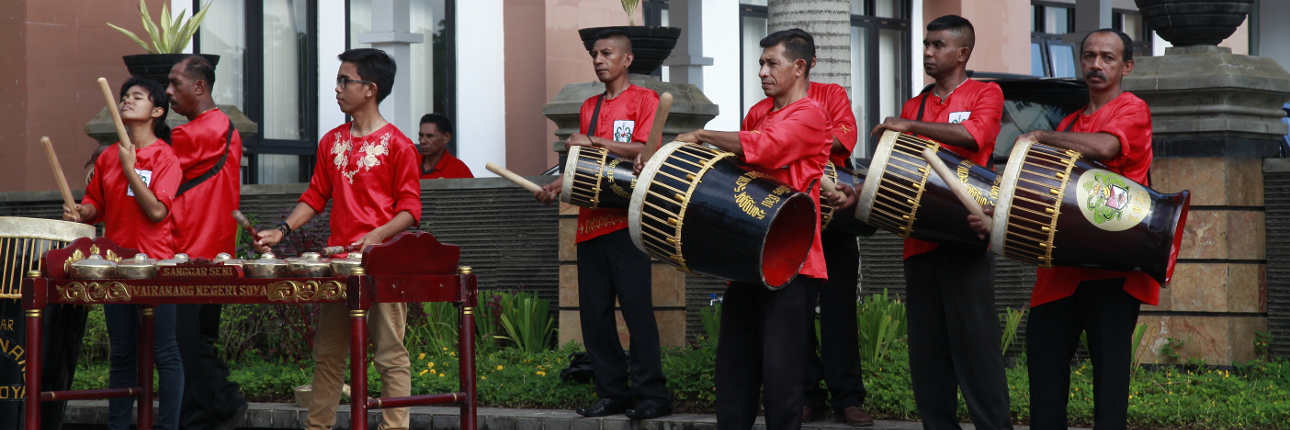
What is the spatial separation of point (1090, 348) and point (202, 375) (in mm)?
4113

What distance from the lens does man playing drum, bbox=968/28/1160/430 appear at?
213 inches

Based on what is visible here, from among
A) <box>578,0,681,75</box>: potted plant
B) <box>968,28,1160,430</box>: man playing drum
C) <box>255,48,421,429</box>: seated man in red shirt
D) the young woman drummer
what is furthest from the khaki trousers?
<box>578,0,681,75</box>: potted plant

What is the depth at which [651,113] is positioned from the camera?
6.90m

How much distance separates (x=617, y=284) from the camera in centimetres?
694

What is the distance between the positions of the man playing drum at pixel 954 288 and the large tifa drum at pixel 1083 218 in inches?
20.5

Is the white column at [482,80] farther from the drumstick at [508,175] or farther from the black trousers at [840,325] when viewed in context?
the drumstick at [508,175]

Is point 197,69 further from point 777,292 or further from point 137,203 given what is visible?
point 777,292

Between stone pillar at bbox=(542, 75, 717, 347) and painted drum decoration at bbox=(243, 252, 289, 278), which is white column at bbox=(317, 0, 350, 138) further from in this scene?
painted drum decoration at bbox=(243, 252, 289, 278)

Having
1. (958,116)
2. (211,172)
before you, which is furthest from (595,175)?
(211,172)

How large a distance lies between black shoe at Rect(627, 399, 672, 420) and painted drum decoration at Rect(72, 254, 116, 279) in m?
2.52

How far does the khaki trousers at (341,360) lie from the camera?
19.9 feet

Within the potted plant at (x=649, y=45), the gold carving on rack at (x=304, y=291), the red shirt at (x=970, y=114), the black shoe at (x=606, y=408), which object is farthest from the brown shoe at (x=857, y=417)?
the potted plant at (x=649, y=45)

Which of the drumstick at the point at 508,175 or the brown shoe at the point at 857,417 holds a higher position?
the drumstick at the point at 508,175

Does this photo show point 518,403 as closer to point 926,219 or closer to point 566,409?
point 566,409
